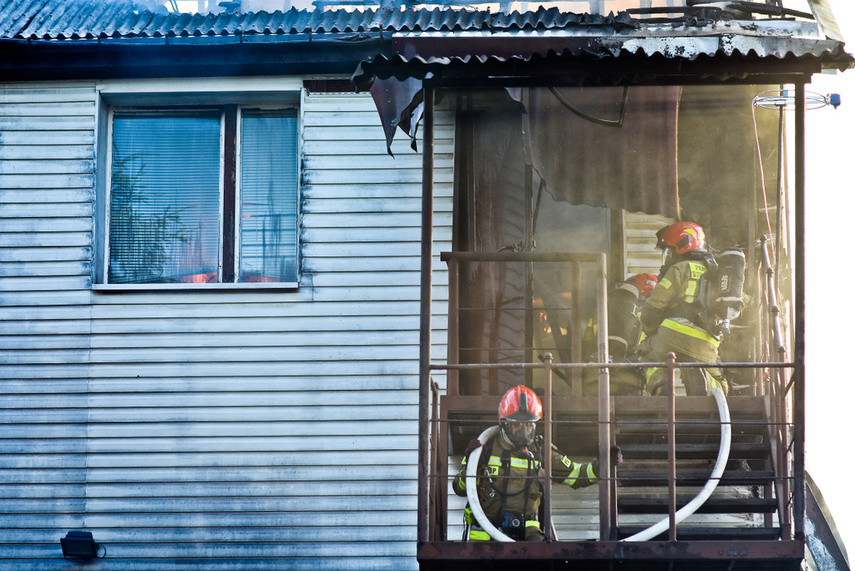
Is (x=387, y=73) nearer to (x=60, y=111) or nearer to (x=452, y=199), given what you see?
(x=452, y=199)

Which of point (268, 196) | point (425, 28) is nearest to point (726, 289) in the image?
point (425, 28)

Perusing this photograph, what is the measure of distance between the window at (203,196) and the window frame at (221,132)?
0.01 m

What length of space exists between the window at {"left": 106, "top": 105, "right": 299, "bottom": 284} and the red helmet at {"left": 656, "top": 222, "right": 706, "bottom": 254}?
3.48m

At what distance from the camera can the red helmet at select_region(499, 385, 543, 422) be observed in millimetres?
7617

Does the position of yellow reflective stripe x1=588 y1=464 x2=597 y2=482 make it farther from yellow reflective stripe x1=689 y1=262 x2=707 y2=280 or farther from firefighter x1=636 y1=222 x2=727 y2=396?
yellow reflective stripe x1=689 y1=262 x2=707 y2=280

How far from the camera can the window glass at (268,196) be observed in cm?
970

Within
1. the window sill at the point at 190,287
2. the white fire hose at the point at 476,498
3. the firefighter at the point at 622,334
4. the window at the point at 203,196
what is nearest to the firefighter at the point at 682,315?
the firefighter at the point at 622,334

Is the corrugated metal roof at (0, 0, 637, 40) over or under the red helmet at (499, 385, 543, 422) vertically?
over

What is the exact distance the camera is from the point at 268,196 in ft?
32.1

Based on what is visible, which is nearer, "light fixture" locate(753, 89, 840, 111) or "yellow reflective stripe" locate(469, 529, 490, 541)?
"yellow reflective stripe" locate(469, 529, 490, 541)

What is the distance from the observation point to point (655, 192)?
852 cm

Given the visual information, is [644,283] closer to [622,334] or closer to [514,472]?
[622,334]

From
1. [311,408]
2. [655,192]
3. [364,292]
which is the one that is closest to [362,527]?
[311,408]

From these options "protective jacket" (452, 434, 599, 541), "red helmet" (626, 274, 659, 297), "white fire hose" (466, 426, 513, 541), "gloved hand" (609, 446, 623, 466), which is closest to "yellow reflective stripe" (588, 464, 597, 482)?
"protective jacket" (452, 434, 599, 541)
